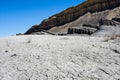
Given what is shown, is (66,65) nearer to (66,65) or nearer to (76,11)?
(66,65)

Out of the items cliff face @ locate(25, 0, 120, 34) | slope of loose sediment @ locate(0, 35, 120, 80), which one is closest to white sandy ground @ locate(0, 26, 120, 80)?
slope of loose sediment @ locate(0, 35, 120, 80)

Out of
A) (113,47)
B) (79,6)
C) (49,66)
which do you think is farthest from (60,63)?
(79,6)

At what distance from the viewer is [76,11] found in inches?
1791

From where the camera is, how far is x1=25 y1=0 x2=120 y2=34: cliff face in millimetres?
39950

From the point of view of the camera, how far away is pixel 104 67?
164 inches

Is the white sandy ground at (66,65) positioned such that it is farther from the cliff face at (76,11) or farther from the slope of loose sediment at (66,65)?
the cliff face at (76,11)

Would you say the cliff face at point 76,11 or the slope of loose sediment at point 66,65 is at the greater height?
the cliff face at point 76,11

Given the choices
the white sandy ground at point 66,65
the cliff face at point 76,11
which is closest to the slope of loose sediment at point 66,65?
the white sandy ground at point 66,65

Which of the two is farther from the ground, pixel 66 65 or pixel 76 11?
pixel 76 11

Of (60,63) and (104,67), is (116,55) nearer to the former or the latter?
(104,67)

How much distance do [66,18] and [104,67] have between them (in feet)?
140

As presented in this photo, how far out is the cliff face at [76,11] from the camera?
40.0 meters

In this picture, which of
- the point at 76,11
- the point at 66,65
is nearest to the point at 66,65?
the point at 66,65

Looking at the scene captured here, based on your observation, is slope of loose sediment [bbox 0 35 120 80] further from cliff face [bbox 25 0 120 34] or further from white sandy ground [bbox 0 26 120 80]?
cliff face [bbox 25 0 120 34]
